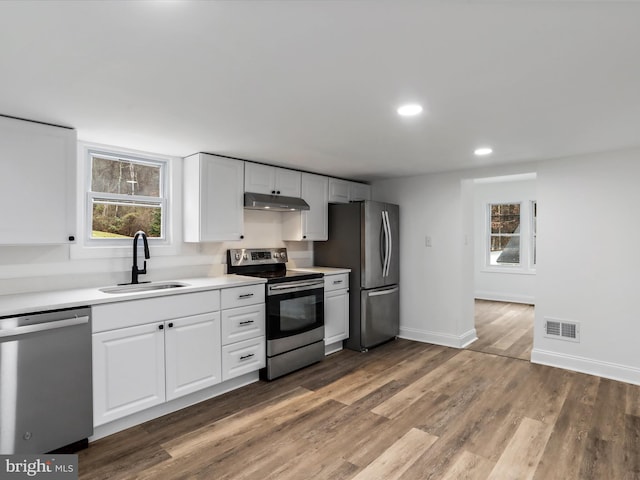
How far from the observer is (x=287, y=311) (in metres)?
3.60

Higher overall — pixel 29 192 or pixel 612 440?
pixel 29 192

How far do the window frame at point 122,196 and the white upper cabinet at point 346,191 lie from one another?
1.98m

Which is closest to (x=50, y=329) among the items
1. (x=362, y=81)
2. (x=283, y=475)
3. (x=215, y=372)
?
(x=215, y=372)

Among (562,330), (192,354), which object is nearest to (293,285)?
(192,354)

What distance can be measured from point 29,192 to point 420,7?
8.51 ft

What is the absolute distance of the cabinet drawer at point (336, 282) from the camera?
414cm

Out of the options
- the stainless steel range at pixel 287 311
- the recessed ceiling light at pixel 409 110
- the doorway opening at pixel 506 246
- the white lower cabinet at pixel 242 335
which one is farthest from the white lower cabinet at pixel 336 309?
the doorway opening at pixel 506 246

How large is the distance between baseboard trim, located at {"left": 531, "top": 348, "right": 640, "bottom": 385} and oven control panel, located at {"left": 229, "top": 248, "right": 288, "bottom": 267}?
296cm

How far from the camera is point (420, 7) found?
1.30 metres

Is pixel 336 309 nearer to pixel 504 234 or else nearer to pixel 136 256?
pixel 136 256

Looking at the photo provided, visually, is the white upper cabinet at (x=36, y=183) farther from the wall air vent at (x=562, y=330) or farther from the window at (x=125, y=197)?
the wall air vent at (x=562, y=330)

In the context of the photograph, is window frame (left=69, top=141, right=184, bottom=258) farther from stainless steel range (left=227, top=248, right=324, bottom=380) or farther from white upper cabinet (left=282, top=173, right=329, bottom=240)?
white upper cabinet (left=282, top=173, right=329, bottom=240)

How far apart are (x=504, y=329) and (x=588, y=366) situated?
1635mm

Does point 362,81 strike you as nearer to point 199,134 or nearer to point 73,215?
point 199,134
